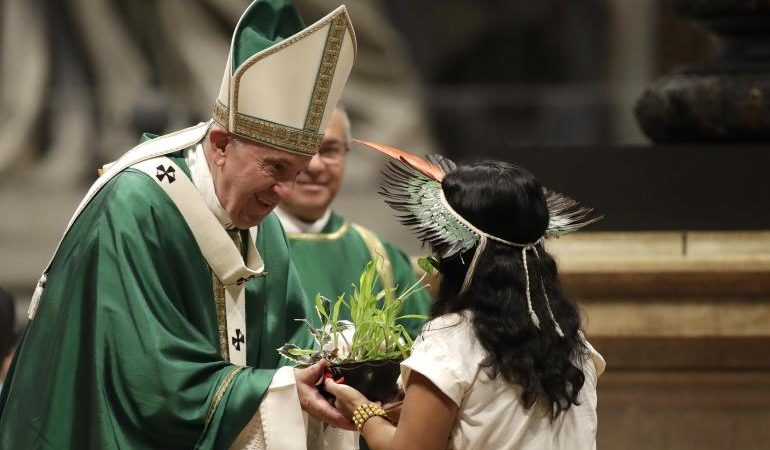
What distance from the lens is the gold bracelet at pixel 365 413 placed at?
3863 mm

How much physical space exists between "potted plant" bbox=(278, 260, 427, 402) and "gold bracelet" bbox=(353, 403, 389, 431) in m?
0.08

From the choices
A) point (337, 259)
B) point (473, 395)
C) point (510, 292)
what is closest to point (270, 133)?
point (510, 292)

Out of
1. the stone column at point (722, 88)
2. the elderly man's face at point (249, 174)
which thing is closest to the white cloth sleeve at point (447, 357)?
the elderly man's face at point (249, 174)

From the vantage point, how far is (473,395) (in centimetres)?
369

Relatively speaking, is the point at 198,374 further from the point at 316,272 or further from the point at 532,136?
the point at 532,136

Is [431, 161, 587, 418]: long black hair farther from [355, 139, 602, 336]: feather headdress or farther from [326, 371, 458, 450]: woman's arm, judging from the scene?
[326, 371, 458, 450]: woman's arm

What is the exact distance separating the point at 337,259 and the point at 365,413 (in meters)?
2.02

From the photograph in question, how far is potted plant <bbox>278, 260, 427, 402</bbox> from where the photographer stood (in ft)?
13.0

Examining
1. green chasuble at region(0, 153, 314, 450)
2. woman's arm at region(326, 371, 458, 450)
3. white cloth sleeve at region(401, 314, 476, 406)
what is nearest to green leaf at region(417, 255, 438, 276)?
white cloth sleeve at region(401, 314, 476, 406)

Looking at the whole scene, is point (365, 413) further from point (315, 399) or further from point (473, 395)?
point (473, 395)

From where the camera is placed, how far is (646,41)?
11969 millimetres

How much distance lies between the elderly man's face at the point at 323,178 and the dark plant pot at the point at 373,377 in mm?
1808

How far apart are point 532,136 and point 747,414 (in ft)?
23.3

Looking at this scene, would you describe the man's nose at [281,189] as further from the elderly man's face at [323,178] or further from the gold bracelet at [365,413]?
the elderly man's face at [323,178]
